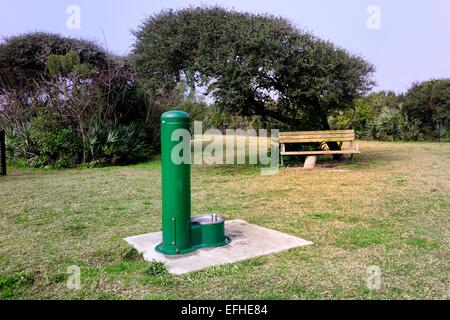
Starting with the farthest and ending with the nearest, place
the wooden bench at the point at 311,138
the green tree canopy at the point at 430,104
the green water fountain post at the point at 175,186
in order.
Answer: the green tree canopy at the point at 430,104, the wooden bench at the point at 311,138, the green water fountain post at the point at 175,186

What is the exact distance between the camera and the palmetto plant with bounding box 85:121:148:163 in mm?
12023

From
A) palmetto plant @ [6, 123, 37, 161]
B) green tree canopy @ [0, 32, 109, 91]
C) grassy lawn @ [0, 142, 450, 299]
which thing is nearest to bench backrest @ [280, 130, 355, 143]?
grassy lawn @ [0, 142, 450, 299]

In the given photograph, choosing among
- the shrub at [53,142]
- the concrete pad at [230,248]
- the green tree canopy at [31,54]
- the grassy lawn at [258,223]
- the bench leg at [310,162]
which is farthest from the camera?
the green tree canopy at [31,54]

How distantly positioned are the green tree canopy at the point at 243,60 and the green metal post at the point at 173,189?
6.03 metres

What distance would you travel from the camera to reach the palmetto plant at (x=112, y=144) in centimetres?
1202

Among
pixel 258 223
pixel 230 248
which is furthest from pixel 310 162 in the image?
pixel 230 248

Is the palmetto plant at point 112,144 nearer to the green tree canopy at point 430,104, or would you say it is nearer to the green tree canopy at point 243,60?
the green tree canopy at point 243,60

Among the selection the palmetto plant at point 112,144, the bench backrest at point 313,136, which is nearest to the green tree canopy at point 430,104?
the bench backrest at point 313,136

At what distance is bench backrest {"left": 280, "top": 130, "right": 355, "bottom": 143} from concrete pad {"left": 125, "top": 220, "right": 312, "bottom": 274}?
6396 mm

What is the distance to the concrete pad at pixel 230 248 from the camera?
11.2 feet

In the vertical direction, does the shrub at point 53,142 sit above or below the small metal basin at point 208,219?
above

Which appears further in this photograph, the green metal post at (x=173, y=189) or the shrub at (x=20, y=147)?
the shrub at (x=20, y=147)

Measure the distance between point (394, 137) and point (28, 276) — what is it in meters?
21.9

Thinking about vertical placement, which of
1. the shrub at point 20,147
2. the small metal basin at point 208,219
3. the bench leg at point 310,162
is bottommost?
the small metal basin at point 208,219
